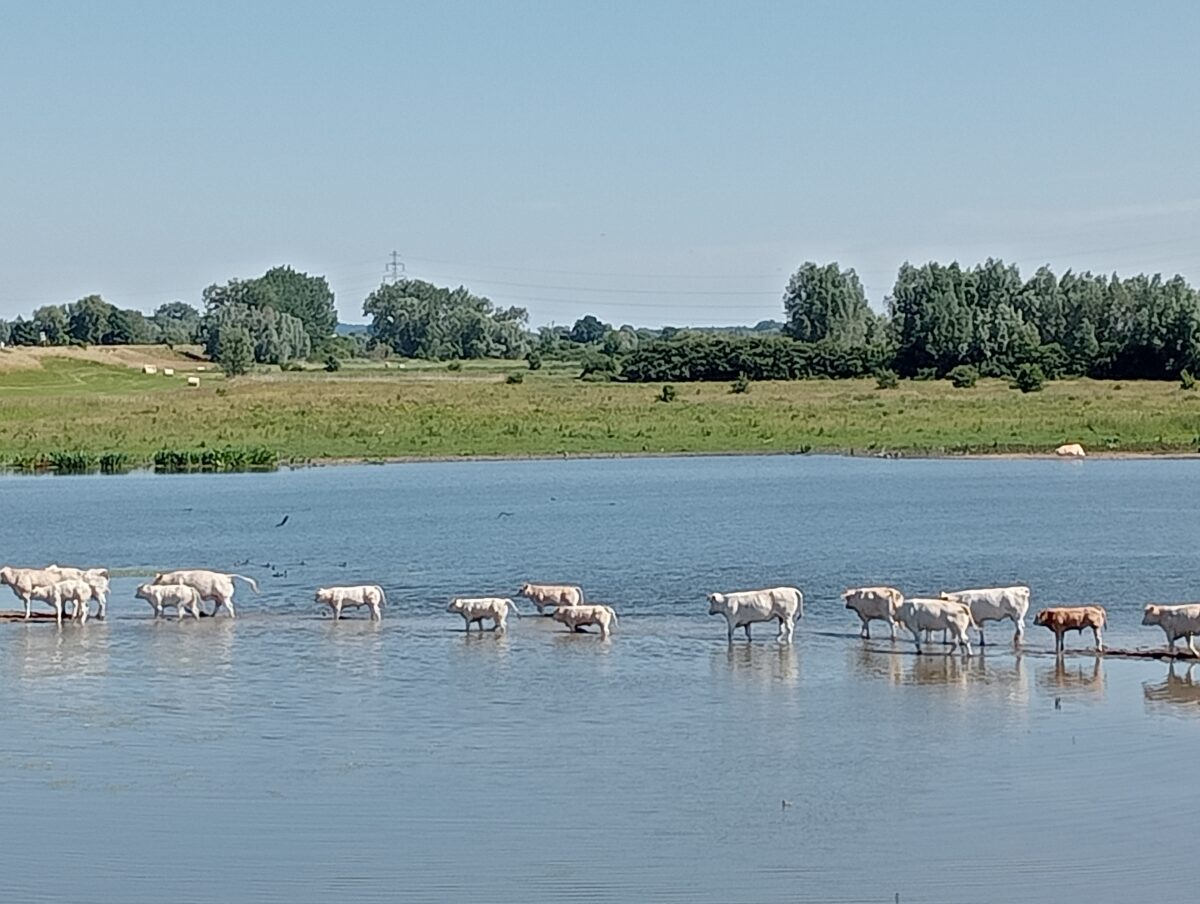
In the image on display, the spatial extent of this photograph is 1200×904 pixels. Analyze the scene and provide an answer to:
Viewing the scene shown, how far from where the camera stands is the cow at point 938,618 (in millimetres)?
25219

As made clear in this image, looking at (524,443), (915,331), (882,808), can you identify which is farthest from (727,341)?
(882,808)

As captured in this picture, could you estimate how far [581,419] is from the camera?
8269 centimetres

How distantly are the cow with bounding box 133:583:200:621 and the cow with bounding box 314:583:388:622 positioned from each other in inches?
79.6

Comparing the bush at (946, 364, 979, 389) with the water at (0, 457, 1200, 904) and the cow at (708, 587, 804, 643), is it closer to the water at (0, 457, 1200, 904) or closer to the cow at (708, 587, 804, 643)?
the water at (0, 457, 1200, 904)

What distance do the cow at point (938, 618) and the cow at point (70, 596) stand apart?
13167 millimetres

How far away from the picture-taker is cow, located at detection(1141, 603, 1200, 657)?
24234 millimetres

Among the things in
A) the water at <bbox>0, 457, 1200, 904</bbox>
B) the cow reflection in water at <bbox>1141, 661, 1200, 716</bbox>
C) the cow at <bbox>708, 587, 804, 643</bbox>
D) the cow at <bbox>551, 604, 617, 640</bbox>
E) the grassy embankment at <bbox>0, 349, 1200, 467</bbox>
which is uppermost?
the grassy embankment at <bbox>0, 349, 1200, 467</bbox>

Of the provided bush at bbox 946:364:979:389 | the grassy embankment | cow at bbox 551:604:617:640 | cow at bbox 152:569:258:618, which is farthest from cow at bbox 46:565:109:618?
bush at bbox 946:364:979:389

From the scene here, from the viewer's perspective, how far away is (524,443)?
74.9 meters

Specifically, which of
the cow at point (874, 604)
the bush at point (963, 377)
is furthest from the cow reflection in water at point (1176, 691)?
the bush at point (963, 377)

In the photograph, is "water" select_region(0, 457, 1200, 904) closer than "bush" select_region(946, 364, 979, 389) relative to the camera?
Yes

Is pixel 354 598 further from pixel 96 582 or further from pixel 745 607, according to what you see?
pixel 745 607

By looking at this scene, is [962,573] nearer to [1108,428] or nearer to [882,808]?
[882,808]

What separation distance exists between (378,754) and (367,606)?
1081 cm
